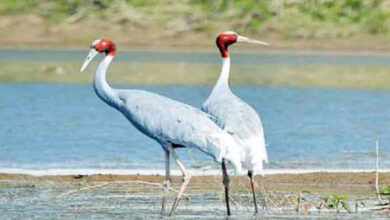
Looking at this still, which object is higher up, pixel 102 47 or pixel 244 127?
pixel 102 47

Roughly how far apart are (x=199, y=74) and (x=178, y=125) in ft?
62.5

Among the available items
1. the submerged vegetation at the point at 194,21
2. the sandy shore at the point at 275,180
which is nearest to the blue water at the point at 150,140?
the sandy shore at the point at 275,180

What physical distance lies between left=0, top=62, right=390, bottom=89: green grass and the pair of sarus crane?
1576 centimetres

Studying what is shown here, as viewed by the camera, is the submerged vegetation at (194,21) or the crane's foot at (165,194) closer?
the crane's foot at (165,194)

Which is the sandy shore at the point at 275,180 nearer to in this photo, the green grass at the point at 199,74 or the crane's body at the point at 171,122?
the crane's body at the point at 171,122

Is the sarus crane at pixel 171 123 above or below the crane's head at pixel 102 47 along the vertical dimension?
below

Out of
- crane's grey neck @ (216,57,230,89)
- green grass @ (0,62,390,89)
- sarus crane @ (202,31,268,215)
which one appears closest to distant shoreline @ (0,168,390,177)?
crane's grey neck @ (216,57,230,89)

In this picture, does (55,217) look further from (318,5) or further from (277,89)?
(318,5)

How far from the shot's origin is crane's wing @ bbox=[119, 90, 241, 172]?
11320 millimetres

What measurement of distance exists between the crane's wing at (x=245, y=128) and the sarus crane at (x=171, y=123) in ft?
0.29

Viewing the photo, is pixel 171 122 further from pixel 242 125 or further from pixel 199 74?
pixel 199 74

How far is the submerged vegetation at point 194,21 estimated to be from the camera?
35938mm

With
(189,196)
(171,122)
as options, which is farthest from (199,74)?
(171,122)

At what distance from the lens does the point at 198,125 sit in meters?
11.5
